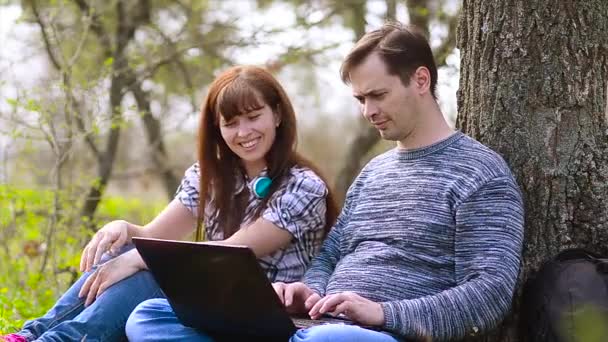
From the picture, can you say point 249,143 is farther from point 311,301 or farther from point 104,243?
point 311,301

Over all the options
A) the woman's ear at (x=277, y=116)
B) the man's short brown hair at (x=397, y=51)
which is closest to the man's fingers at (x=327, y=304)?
the man's short brown hair at (x=397, y=51)

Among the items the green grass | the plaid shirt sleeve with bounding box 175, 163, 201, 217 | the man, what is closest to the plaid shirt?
the plaid shirt sleeve with bounding box 175, 163, 201, 217

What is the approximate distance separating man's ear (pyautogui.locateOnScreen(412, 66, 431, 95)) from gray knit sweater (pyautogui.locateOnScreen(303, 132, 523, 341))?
19 centimetres

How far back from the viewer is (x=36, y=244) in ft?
21.5

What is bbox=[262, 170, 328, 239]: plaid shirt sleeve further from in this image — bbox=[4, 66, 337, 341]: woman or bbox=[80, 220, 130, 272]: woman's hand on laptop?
→ bbox=[80, 220, 130, 272]: woman's hand on laptop

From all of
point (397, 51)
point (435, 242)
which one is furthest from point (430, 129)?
point (435, 242)

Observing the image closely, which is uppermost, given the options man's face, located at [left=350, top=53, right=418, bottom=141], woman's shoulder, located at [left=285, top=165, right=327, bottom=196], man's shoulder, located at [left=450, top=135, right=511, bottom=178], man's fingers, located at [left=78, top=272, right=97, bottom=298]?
man's face, located at [left=350, top=53, right=418, bottom=141]

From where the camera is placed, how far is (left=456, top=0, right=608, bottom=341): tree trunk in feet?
11.0

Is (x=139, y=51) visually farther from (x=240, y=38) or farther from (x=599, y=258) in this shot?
(x=599, y=258)

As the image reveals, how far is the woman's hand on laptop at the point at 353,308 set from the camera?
9.34 feet

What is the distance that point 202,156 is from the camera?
3875 millimetres

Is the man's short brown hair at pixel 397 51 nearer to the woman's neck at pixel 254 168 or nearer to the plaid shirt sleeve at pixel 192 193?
the woman's neck at pixel 254 168

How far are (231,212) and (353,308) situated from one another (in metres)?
Answer: 1.06

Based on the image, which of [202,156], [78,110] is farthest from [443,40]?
[202,156]
